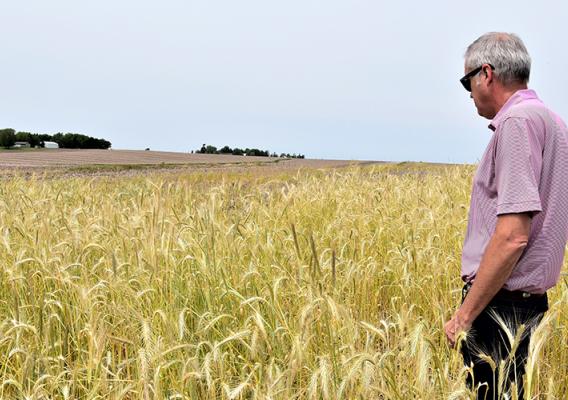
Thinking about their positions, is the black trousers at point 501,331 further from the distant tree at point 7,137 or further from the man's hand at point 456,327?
the distant tree at point 7,137

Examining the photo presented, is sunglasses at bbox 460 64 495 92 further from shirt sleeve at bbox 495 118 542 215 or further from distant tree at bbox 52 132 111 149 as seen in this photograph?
distant tree at bbox 52 132 111 149

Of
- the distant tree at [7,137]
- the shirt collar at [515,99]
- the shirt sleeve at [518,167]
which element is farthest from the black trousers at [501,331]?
the distant tree at [7,137]

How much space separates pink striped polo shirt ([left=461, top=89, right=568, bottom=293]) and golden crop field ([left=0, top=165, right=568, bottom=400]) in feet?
0.90

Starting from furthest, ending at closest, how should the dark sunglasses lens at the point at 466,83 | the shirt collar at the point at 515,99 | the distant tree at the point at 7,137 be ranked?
the distant tree at the point at 7,137 < the dark sunglasses lens at the point at 466,83 < the shirt collar at the point at 515,99

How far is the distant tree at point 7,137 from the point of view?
4994 centimetres

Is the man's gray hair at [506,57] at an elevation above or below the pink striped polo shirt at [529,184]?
above

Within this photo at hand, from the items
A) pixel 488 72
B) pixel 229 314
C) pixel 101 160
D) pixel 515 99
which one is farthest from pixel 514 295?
pixel 101 160

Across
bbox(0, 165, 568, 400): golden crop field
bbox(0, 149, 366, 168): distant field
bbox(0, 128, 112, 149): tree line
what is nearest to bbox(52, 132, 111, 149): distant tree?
bbox(0, 128, 112, 149): tree line

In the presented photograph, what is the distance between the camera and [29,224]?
4.19 metres

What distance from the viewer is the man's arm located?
1.66m

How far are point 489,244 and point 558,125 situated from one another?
483mm

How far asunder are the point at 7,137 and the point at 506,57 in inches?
2188

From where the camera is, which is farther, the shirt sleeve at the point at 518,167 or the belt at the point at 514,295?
the belt at the point at 514,295

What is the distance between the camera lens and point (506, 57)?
5.89 feet
